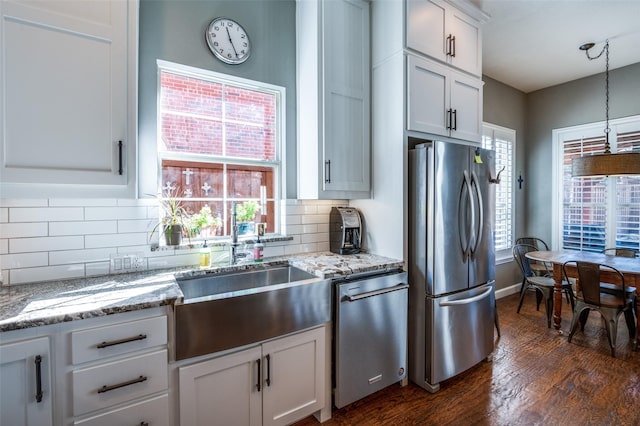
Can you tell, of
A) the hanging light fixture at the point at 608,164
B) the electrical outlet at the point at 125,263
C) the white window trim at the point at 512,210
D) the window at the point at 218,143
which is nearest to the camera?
the electrical outlet at the point at 125,263

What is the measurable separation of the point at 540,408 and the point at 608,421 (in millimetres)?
349

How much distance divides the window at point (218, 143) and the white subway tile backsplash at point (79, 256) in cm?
50

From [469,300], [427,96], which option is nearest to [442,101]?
[427,96]

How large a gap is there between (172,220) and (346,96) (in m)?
1.50

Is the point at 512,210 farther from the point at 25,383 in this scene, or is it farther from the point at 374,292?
the point at 25,383

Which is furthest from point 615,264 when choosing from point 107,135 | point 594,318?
point 107,135

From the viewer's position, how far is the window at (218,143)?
6.95 feet

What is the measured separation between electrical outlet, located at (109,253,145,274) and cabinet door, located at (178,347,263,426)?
0.78m

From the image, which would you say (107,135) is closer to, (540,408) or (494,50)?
(540,408)

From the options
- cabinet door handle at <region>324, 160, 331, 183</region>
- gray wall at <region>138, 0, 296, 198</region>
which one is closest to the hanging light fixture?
cabinet door handle at <region>324, 160, 331, 183</region>

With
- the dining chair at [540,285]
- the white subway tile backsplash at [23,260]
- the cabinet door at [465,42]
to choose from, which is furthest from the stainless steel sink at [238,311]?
the dining chair at [540,285]

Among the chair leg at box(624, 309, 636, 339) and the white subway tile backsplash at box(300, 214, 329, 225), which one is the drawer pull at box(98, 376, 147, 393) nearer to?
the white subway tile backsplash at box(300, 214, 329, 225)

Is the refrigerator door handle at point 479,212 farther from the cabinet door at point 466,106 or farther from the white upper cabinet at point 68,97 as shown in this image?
the white upper cabinet at point 68,97

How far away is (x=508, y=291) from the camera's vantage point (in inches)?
178
